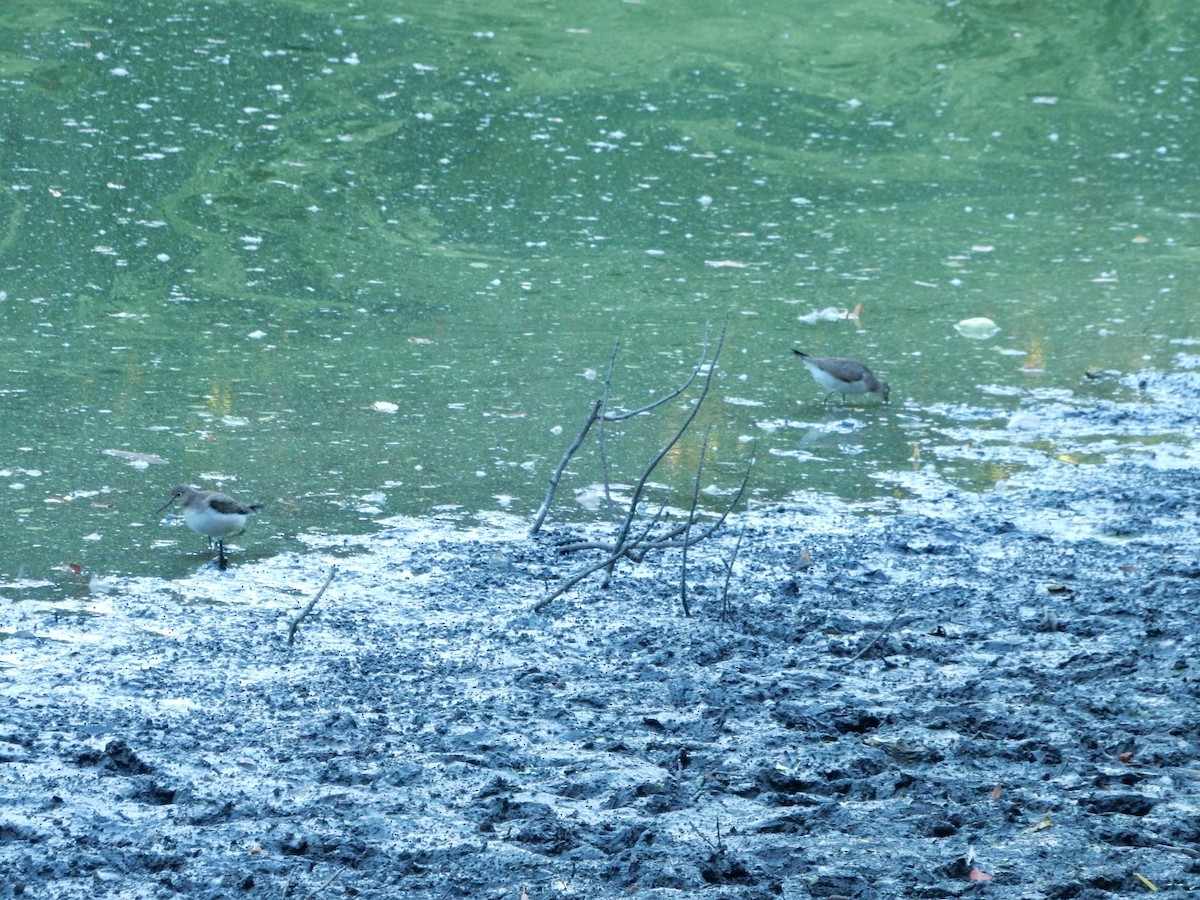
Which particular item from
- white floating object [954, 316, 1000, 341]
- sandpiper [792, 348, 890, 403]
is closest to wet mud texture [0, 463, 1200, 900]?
sandpiper [792, 348, 890, 403]

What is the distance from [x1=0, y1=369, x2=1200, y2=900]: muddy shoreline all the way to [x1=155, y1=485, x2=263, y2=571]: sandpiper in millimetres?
151

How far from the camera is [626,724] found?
388cm

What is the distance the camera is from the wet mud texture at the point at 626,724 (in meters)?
3.15

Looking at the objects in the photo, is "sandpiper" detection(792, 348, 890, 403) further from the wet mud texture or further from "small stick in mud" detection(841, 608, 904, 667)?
"small stick in mud" detection(841, 608, 904, 667)

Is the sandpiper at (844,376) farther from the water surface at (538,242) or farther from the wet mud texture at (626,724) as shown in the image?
the wet mud texture at (626,724)

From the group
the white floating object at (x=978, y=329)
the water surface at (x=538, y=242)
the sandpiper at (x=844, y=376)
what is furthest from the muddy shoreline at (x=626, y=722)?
the white floating object at (x=978, y=329)

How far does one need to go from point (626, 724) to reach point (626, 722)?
0.01 metres

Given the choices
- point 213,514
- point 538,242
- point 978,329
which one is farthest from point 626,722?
point 538,242

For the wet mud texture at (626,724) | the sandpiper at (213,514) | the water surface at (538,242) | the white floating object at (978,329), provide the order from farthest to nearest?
the white floating object at (978,329) → the water surface at (538,242) → the sandpiper at (213,514) → the wet mud texture at (626,724)

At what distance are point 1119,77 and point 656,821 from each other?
41.7 feet

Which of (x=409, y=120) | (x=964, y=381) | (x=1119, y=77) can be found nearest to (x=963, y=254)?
(x=964, y=381)

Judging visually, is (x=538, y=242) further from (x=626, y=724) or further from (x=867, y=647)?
(x=626, y=724)

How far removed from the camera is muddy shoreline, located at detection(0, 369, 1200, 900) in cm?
316

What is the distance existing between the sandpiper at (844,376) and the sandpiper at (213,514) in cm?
288
